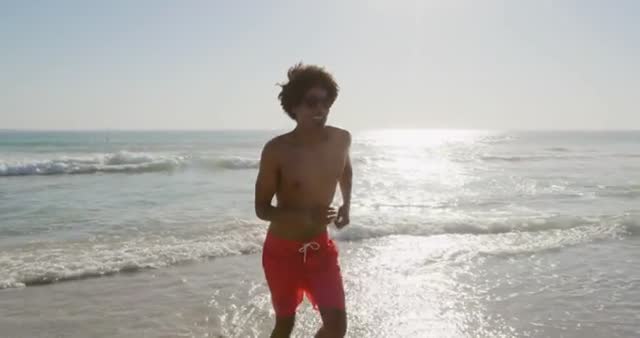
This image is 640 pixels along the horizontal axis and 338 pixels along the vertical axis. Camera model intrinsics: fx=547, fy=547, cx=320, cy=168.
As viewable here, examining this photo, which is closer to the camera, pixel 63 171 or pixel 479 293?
pixel 479 293

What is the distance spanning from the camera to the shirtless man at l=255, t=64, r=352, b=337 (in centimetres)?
303

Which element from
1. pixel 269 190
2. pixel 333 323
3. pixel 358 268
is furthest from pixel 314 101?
pixel 358 268

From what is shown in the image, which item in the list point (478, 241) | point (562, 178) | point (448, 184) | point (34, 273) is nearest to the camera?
point (34, 273)

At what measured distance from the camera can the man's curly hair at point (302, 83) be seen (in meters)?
3.01

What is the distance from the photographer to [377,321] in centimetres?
507

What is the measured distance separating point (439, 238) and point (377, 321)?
4.34 meters

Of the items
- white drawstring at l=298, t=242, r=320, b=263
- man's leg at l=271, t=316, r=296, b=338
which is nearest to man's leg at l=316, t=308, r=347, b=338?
man's leg at l=271, t=316, r=296, b=338

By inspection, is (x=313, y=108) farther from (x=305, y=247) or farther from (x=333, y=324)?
(x=333, y=324)

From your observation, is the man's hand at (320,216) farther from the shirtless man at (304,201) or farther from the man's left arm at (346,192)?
the man's left arm at (346,192)

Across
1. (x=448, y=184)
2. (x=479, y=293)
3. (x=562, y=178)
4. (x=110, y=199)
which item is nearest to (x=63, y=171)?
(x=110, y=199)

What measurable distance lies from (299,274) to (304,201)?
0.44 meters

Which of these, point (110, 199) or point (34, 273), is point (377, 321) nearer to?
point (34, 273)

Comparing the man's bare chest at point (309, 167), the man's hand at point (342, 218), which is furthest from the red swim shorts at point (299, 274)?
the man's bare chest at point (309, 167)

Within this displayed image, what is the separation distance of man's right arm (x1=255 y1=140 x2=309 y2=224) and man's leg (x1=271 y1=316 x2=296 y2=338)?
0.64 meters
